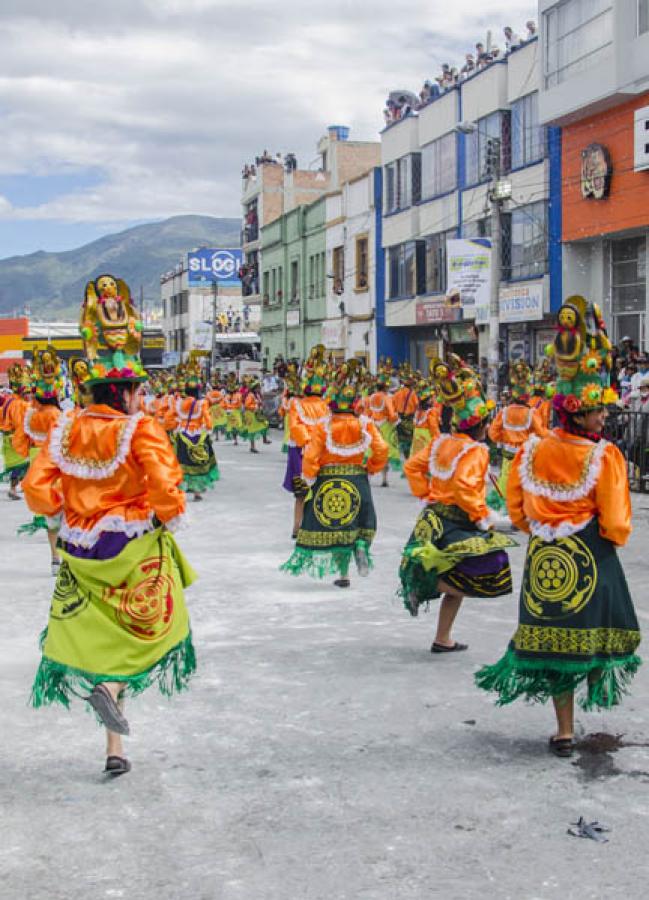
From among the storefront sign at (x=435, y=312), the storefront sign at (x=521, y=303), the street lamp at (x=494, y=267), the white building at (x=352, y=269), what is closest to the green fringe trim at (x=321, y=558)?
the street lamp at (x=494, y=267)

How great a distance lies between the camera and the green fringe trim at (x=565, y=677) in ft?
17.2

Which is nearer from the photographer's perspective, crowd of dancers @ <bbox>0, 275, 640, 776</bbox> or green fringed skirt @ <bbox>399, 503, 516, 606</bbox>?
crowd of dancers @ <bbox>0, 275, 640, 776</bbox>

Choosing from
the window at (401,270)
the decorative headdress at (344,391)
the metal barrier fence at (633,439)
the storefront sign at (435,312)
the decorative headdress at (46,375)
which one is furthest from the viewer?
the window at (401,270)

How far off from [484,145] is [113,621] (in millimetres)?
26656

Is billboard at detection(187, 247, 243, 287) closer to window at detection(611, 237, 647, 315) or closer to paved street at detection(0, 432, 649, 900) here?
window at detection(611, 237, 647, 315)

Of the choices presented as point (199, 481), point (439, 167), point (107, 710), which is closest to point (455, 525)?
point (107, 710)

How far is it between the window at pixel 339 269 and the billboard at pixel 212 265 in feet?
56.4

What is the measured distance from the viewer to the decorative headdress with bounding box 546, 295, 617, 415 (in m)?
5.40

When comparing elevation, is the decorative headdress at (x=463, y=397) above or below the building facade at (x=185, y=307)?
below

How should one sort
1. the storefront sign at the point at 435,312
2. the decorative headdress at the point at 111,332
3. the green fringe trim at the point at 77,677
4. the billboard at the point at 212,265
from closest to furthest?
the green fringe trim at the point at 77,677 < the decorative headdress at the point at 111,332 < the storefront sign at the point at 435,312 < the billboard at the point at 212,265

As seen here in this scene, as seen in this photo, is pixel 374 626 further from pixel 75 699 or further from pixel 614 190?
pixel 614 190

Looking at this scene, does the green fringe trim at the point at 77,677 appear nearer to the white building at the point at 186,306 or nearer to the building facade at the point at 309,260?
the building facade at the point at 309,260

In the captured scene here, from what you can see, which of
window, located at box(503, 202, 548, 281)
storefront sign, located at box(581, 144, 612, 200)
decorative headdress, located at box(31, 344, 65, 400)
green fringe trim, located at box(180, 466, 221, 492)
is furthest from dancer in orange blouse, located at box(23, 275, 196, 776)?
window, located at box(503, 202, 548, 281)

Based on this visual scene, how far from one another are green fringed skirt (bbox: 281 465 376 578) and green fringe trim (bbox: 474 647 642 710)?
4.05 m
